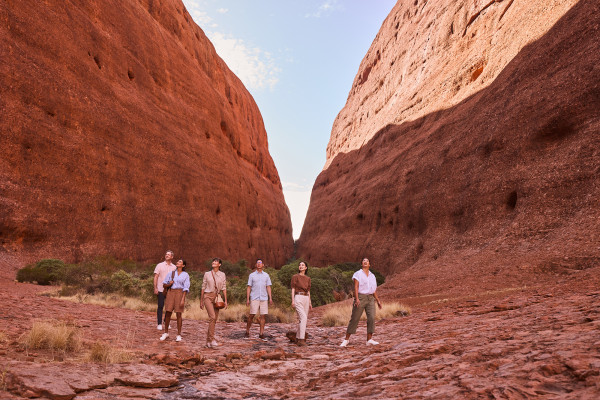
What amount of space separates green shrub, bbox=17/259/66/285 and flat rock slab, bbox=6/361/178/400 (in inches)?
489

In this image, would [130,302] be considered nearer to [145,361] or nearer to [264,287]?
[264,287]

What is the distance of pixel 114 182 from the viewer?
21328mm

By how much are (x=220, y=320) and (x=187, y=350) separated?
15.9 ft

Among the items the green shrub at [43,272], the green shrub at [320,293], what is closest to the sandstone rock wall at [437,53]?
the green shrub at [320,293]

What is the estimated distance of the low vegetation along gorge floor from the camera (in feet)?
8.35

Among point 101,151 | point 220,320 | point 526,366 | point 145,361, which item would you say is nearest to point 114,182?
point 101,151

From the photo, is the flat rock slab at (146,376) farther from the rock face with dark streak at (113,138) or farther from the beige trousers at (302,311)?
the rock face with dark streak at (113,138)

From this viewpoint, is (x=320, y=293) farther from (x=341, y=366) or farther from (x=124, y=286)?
(x=341, y=366)

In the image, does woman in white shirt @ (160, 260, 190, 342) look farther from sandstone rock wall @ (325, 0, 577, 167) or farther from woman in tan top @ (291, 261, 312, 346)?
sandstone rock wall @ (325, 0, 577, 167)

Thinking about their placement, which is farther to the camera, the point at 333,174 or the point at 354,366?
the point at 333,174

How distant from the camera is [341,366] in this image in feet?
15.7

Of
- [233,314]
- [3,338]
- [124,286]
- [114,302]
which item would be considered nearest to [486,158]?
[233,314]

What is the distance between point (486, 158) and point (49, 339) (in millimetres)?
18241

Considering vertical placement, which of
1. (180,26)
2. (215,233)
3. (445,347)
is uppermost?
(180,26)
